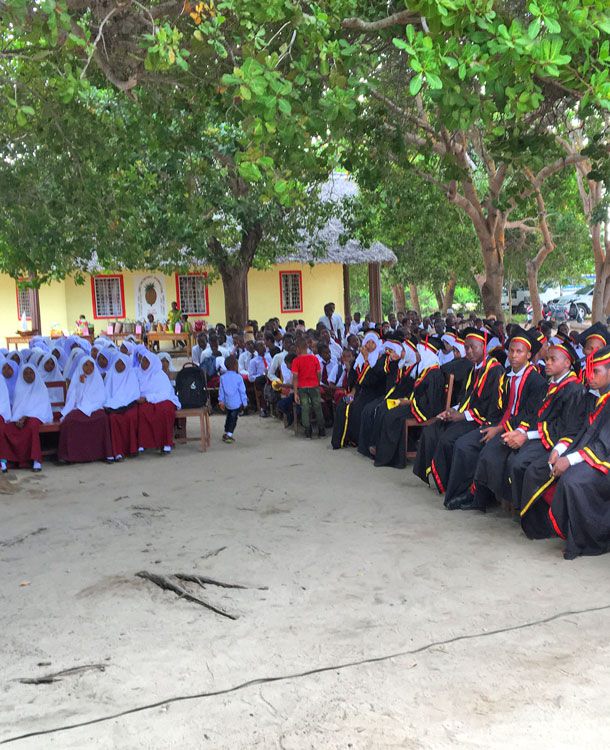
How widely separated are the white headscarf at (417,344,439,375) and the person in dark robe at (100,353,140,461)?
3.78 meters

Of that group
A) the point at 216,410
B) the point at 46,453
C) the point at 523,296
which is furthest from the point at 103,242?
the point at 523,296

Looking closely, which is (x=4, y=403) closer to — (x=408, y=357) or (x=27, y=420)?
(x=27, y=420)

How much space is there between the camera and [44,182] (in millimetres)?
14875

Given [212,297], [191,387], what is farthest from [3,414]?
[212,297]

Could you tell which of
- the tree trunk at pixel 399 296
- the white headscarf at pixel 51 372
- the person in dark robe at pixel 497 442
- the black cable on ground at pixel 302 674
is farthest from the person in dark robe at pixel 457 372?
the tree trunk at pixel 399 296

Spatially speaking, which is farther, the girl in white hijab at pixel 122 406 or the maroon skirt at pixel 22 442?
the girl in white hijab at pixel 122 406

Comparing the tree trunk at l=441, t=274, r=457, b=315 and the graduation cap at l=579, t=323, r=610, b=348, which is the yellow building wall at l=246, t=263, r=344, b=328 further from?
the graduation cap at l=579, t=323, r=610, b=348

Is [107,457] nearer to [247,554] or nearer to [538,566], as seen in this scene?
[247,554]

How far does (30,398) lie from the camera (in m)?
10.6

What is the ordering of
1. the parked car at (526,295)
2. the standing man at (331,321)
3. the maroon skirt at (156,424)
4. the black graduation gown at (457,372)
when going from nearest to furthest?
the black graduation gown at (457,372) < the maroon skirt at (156,424) < the standing man at (331,321) < the parked car at (526,295)

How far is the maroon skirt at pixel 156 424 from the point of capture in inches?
440

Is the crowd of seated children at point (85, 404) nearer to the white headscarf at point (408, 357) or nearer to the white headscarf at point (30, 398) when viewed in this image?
the white headscarf at point (30, 398)

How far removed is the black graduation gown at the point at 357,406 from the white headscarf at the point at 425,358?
2.19ft

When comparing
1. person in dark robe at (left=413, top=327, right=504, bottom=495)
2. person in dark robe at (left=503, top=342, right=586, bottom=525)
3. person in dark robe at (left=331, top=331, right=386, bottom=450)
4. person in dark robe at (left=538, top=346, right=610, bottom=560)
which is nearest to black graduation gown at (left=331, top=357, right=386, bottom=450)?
person in dark robe at (left=331, top=331, right=386, bottom=450)
